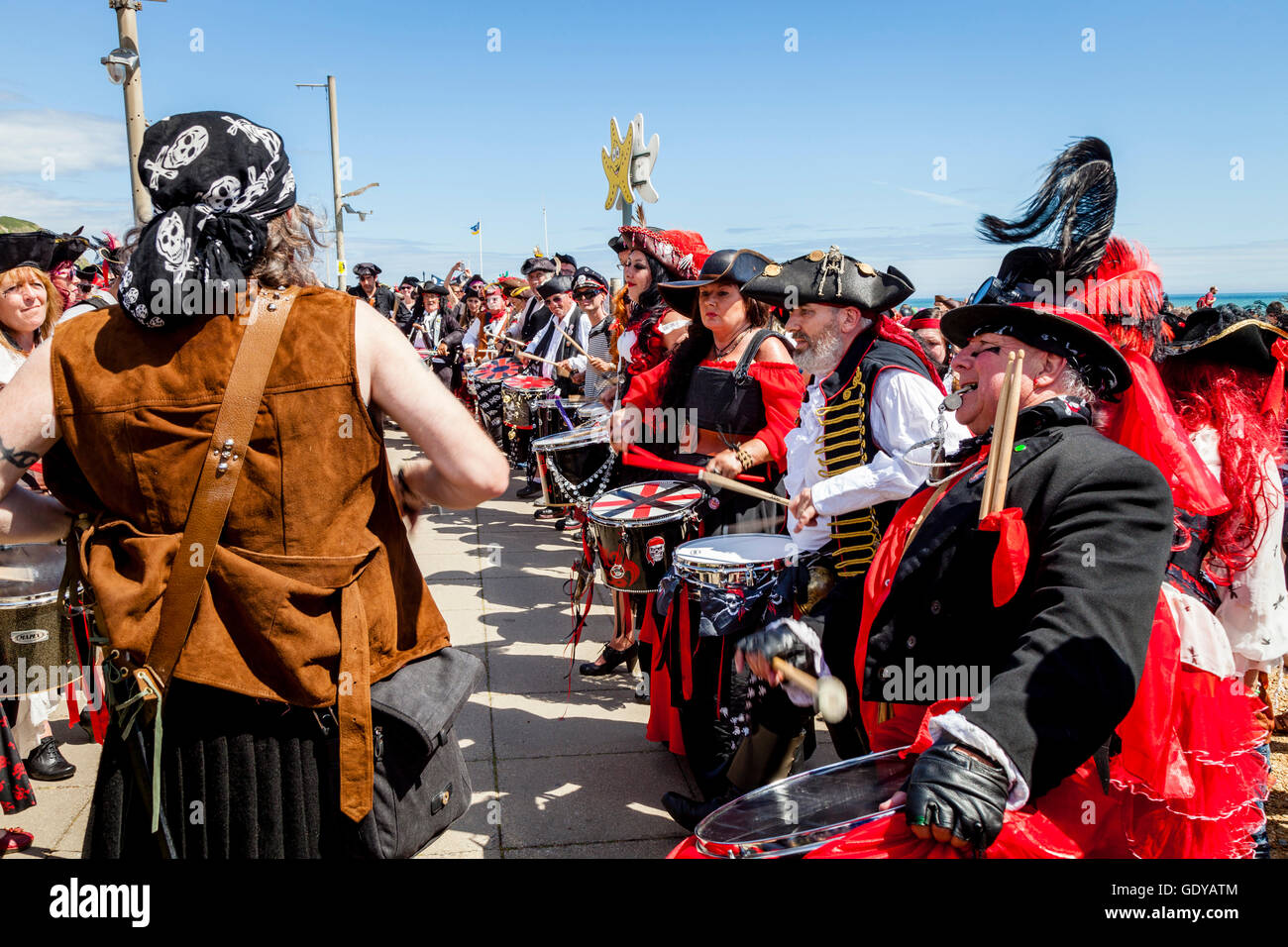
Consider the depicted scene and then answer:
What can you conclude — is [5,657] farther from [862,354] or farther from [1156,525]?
[1156,525]

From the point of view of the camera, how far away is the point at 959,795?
1.56 metres

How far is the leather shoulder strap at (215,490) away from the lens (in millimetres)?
1647

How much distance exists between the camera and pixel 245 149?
1767 mm

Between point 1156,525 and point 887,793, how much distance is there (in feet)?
2.49

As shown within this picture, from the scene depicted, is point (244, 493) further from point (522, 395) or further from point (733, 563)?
point (522, 395)

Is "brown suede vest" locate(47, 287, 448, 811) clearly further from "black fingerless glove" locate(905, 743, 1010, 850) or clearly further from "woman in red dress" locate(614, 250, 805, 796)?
"woman in red dress" locate(614, 250, 805, 796)

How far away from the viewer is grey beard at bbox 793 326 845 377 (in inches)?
133

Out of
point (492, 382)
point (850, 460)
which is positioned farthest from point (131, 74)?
point (850, 460)

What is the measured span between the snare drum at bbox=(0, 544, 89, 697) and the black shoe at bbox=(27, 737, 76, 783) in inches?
33.6

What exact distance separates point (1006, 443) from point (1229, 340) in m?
2.09

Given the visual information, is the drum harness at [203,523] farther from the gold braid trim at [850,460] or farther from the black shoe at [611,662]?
the black shoe at [611,662]

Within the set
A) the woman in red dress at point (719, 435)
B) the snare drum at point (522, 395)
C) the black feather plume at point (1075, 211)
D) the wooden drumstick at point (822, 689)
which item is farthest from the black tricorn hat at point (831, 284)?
the snare drum at point (522, 395)

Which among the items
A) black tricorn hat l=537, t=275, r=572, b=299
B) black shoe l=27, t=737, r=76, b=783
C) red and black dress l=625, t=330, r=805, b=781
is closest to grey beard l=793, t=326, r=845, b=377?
red and black dress l=625, t=330, r=805, b=781

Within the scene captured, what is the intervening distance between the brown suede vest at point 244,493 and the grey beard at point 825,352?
2070 millimetres
